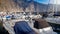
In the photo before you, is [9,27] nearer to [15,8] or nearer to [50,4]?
[15,8]

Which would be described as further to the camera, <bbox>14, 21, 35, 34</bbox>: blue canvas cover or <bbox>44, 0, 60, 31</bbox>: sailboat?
<bbox>44, 0, 60, 31</bbox>: sailboat

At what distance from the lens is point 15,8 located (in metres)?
1.91

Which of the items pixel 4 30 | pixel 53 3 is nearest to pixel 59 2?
pixel 53 3

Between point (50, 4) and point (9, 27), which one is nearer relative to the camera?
point (9, 27)

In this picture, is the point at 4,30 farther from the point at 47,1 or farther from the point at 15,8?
the point at 47,1

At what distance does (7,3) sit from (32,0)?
343 millimetres

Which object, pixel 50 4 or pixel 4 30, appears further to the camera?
pixel 50 4

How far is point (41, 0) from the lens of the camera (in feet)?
6.49

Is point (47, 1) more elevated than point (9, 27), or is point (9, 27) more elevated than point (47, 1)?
point (47, 1)

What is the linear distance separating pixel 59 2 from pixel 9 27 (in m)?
→ 0.78

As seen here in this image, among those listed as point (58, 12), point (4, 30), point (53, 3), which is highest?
point (53, 3)

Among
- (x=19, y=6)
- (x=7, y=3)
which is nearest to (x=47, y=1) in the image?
(x=19, y=6)

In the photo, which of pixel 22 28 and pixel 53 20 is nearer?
pixel 22 28

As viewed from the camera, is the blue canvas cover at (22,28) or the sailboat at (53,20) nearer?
the blue canvas cover at (22,28)
